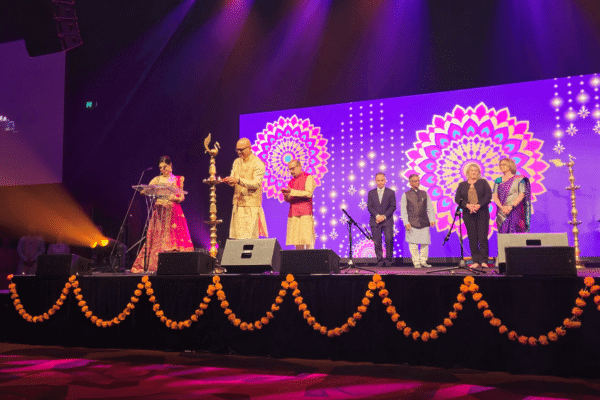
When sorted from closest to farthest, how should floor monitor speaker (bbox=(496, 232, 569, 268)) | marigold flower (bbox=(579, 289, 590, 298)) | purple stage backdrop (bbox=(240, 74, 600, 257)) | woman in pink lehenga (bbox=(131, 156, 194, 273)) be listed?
1. marigold flower (bbox=(579, 289, 590, 298))
2. floor monitor speaker (bbox=(496, 232, 569, 268))
3. woman in pink lehenga (bbox=(131, 156, 194, 273))
4. purple stage backdrop (bbox=(240, 74, 600, 257))

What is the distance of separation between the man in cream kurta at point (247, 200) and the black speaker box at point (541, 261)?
2.50 meters

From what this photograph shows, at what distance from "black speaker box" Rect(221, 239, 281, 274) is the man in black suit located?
140 inches

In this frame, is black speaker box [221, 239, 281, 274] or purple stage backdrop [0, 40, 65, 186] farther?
purple stage backdrop [0, 40, 65, 186]

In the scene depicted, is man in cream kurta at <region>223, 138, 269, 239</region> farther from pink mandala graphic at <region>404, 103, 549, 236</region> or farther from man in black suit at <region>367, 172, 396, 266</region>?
pink mandala graphic at <region>404, 103, 549, 236</region>

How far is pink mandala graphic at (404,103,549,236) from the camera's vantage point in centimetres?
698

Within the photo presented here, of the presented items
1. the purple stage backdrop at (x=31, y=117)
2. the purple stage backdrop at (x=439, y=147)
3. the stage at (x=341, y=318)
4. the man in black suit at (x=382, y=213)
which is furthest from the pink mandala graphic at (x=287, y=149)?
the stage at (x=341, y=318)

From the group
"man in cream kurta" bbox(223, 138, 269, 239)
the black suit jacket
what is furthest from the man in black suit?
"man in cream kurta" bbox(223, 138, 269, 239)

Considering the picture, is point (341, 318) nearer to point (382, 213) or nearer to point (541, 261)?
point (541, 261)

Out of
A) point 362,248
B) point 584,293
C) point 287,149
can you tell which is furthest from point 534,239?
point 287,149

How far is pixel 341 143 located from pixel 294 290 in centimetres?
509

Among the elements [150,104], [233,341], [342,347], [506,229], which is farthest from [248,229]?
[150,104]

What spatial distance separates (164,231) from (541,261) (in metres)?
4.13

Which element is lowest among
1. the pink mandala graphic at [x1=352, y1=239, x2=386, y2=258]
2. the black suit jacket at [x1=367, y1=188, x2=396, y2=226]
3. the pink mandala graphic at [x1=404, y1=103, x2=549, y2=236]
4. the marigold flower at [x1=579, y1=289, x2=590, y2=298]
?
the marigold flower at [x1=579, y1=289, x2=590, y2=298]

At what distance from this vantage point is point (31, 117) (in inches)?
314
